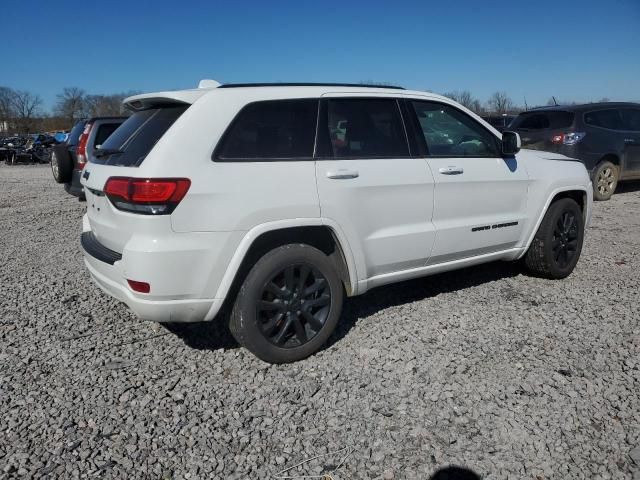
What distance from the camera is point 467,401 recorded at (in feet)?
9.71

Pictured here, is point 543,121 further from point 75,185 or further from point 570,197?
point 75,185

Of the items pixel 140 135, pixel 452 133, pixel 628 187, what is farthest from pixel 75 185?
pixel 628 187

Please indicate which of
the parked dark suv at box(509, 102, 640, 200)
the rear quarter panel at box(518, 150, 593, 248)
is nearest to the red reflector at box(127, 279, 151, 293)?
the rear quarter panel at box(518, 150, 593, 248)

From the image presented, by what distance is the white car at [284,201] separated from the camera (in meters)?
2.95

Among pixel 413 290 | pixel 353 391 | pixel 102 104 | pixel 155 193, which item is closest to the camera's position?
pixel 155 193

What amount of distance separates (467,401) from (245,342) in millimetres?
1386

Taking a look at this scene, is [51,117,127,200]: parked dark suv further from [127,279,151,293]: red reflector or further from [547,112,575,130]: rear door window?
[547,112,575,130]: rear door window

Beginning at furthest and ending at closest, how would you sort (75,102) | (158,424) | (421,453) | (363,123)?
1. (75,102)
2. (363,123)
3. (158,424)
4. (421,453)

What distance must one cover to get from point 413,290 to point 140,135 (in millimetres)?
2808

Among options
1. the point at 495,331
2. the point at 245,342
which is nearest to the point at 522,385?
the point at 495,331

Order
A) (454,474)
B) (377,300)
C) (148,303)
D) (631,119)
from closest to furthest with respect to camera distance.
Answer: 1. (454,474)
2. (148,303)
3. (377,300)
4. (631,119)

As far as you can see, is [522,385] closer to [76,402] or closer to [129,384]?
[129,384]

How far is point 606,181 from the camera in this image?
1015cm

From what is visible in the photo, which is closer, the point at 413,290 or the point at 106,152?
the point at 106,152
